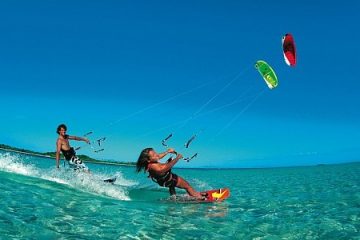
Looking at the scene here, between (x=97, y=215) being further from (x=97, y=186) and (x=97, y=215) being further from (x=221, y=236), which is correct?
(x=97, y=186)

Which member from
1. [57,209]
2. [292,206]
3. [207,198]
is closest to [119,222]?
[57,209]

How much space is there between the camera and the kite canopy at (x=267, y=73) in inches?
723

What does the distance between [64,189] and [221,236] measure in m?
7.86

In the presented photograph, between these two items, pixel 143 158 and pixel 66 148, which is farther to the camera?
pixel 66 148

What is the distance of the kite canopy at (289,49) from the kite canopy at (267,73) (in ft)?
3.10

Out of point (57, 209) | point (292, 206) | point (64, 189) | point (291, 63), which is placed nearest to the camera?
point (57, 209)

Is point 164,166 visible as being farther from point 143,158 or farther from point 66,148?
point 66,148

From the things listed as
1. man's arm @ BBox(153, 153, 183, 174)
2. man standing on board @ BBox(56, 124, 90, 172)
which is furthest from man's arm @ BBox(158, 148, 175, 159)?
man standing on board @ BBox(56, 124, 90, 172)

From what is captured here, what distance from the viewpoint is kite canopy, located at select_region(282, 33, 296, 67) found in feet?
57.1

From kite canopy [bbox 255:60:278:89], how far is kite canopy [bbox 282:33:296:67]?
95 centimetres

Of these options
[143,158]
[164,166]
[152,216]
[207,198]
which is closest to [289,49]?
[207,198]

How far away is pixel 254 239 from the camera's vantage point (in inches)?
356

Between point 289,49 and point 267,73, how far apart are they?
4.91 ft

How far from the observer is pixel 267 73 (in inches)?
728
